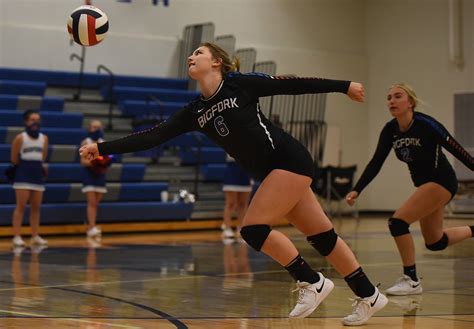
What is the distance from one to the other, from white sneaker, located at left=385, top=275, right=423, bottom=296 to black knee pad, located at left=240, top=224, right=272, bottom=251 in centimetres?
231

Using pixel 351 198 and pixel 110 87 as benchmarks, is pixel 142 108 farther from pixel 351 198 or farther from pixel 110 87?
pixel 351 198

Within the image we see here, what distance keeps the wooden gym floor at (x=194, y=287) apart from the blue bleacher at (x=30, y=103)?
4.29 m

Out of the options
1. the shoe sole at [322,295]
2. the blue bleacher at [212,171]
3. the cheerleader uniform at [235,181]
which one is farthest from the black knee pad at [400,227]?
the blue bleacher at [212,171]

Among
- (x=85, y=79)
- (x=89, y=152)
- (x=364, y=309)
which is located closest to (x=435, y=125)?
(x=364, y=309)

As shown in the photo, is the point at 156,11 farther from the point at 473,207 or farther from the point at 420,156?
the point at 420,156

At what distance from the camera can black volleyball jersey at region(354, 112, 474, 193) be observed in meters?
8.21

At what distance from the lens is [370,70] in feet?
81.3

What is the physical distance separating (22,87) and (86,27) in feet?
33.8

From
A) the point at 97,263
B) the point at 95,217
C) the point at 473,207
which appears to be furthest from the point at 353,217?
the point at 97,263

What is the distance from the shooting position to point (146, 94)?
65.3 ft

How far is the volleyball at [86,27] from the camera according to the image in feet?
27.6

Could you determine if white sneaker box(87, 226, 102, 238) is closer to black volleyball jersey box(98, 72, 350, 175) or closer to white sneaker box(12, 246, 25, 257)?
white sneaker box(12, 246, 25, 257)

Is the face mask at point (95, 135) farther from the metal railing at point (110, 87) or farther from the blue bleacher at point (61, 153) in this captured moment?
the metal railing at point (110, 87)

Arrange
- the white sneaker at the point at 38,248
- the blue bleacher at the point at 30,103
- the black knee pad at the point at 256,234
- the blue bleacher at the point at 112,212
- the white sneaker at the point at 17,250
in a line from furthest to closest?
the blue bleacher at the point at 30,103 → the blue bleacher at the point at 112,212 → the white sneaker at the point at 38,248 → the white sneaker at the point at 17,250 → the black knee pad at the point at 256,234
